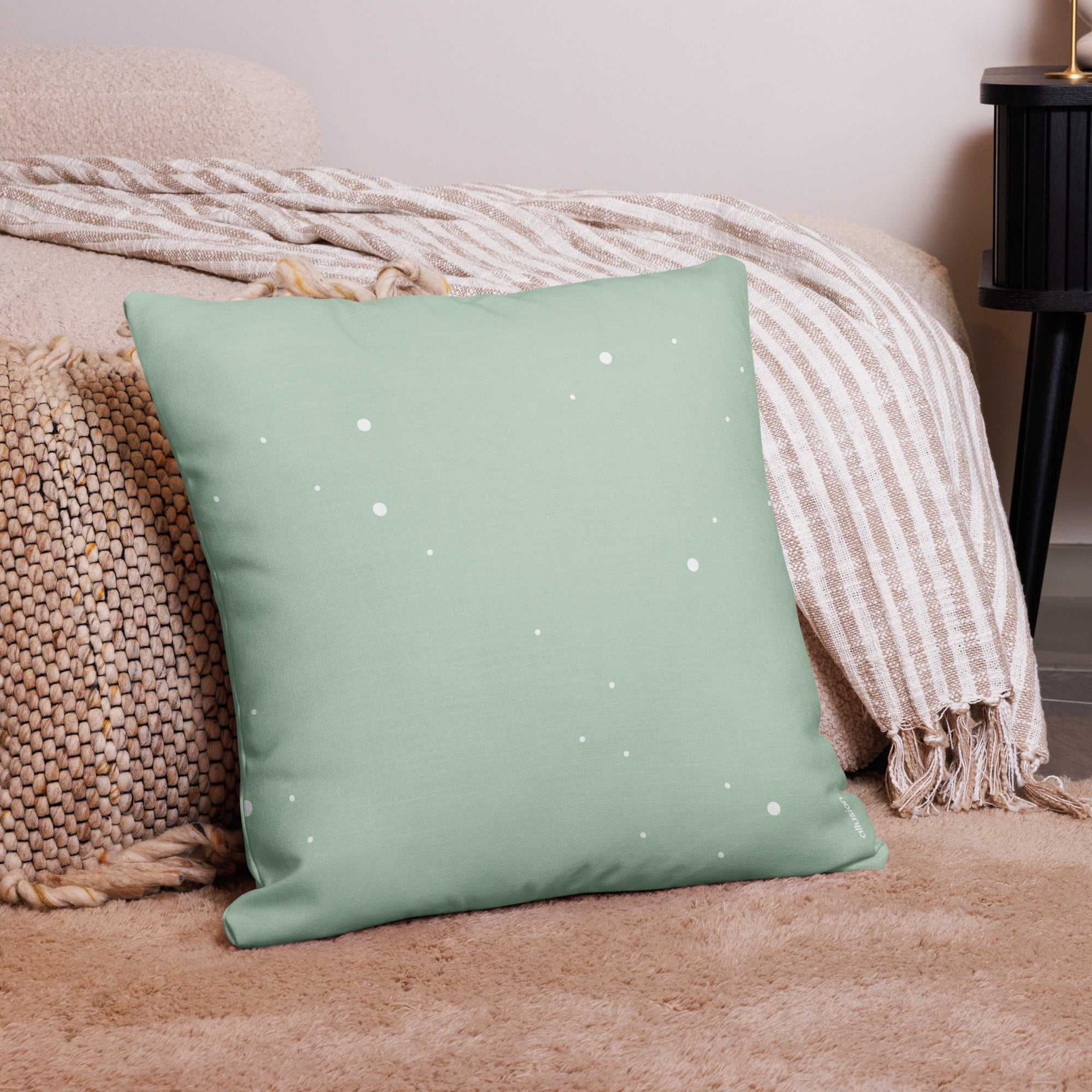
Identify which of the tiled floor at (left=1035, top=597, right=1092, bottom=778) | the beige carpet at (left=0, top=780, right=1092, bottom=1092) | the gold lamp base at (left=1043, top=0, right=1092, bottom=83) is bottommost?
the tiled floor at (left=1035, top=597, right=1092, bottom=778)

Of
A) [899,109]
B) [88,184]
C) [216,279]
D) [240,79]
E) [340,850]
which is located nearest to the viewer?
[340,850]

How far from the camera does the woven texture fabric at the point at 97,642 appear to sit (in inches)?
26.6

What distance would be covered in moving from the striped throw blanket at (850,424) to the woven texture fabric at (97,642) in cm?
39

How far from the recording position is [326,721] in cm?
60

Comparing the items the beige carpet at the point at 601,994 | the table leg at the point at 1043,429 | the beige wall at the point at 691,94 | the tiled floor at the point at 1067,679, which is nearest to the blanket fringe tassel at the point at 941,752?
the beige carpet at the point at 601,994

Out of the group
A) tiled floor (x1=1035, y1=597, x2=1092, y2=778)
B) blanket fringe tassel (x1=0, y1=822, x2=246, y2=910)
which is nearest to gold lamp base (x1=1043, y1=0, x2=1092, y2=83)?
tiled floor (x1=1035, y1=597, x2=1092, y2=778)

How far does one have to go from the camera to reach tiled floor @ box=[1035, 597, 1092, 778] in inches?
46.8

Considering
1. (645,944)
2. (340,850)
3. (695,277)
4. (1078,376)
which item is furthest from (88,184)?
(1078,376)

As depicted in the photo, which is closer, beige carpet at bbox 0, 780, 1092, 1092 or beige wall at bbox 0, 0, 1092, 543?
beige carpet at bbox 0, 780, 1092, 1092

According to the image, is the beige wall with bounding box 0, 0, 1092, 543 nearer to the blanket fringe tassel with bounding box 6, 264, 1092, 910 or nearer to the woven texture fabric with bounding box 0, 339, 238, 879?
the blanket fringe tassel with bounding box 6, 264, 1092, 910

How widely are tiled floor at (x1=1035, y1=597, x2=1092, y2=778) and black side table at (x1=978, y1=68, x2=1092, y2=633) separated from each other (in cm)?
19

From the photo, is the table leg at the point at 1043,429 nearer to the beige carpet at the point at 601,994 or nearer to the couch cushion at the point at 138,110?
the beige carpet at the point at 601,994

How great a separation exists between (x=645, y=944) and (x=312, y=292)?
554 mm

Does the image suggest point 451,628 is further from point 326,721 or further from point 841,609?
point 841,609
